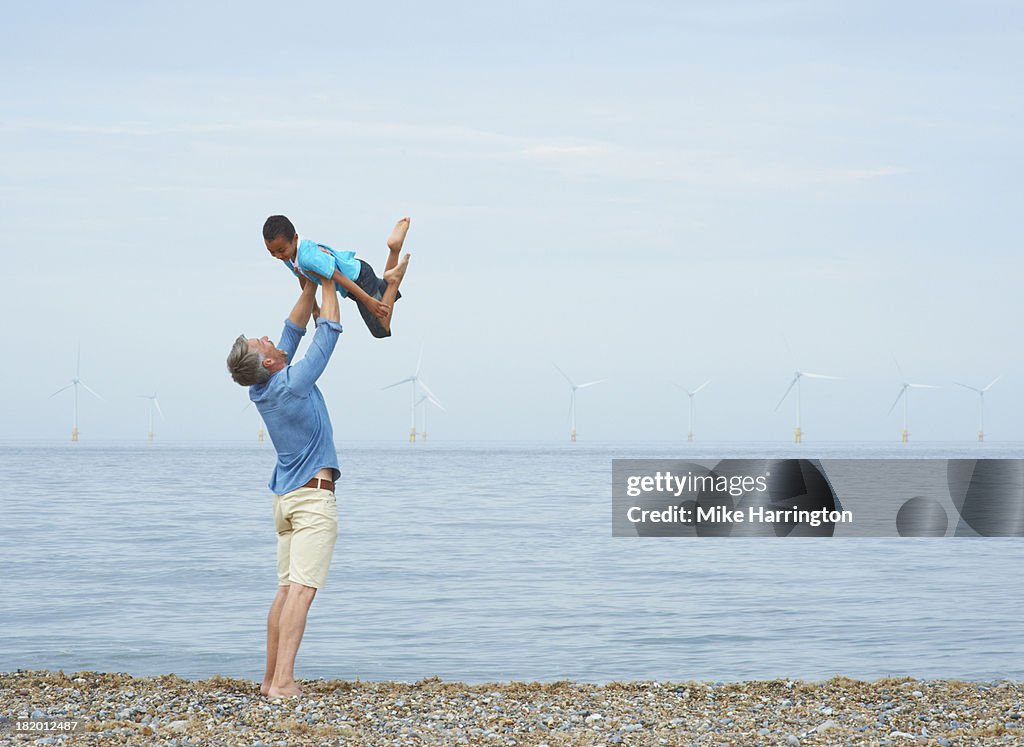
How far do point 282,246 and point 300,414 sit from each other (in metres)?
1.09

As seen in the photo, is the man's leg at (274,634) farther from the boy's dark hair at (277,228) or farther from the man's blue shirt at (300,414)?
the boy's dark hair at (277,228)

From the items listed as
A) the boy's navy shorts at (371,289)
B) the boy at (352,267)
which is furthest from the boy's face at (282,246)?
the boy's navy shorts at (371,289)

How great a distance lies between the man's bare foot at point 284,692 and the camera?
7.65 meters

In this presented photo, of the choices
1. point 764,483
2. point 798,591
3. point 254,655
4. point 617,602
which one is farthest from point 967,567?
point 764,483

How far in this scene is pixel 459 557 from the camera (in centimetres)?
2073

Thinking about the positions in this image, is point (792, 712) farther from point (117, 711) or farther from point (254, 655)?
point (254, 655)

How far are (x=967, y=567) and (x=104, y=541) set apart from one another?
1651cm

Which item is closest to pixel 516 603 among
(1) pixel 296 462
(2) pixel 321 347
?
(1) pixel 296 462

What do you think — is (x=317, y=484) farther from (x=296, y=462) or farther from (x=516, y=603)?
(x=516, y=603)

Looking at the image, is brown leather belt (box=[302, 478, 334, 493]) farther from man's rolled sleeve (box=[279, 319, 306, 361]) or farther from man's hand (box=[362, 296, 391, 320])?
man's hand (box=[362, 296, 391, 320])

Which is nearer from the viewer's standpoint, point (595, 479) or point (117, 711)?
point (117, 711)

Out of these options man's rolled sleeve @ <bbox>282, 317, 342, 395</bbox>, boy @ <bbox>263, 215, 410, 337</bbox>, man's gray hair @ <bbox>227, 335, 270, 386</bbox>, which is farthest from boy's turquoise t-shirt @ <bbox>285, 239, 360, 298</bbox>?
man's gray hair @ <bbox>227, 335, 270, 386</bbox>

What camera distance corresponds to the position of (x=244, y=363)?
24.3 ft

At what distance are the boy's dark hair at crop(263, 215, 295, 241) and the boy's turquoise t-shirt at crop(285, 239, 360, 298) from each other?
11 centimetres
